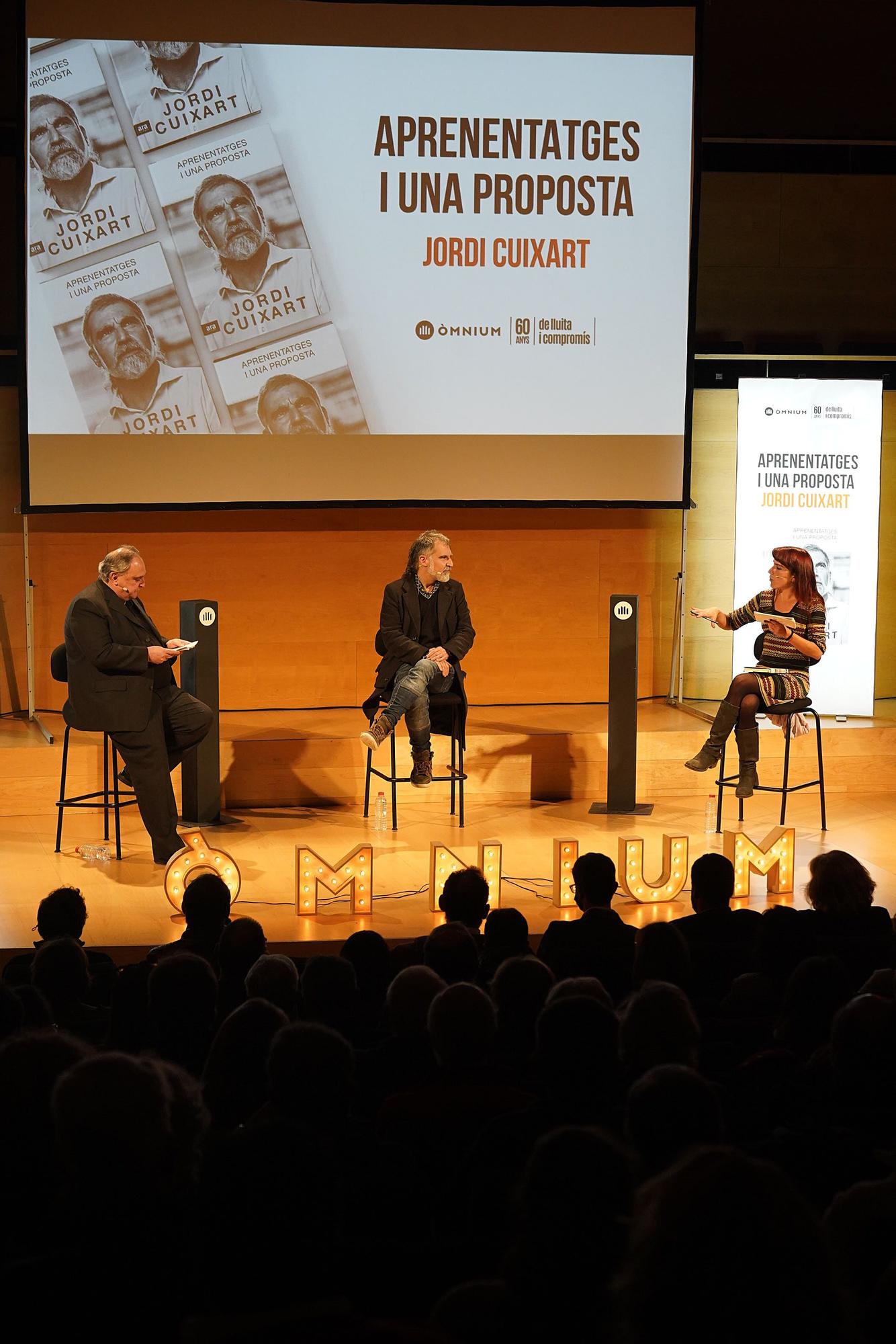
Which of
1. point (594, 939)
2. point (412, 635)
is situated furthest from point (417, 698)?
point (594, 939)

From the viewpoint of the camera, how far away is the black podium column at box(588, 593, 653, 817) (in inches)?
241

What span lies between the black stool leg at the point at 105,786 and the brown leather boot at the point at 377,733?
3.56 feet

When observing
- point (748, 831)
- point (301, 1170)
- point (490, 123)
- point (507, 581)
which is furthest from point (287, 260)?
point (301, 1170)

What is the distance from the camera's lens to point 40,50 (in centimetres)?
649

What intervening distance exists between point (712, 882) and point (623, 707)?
8.09 feet

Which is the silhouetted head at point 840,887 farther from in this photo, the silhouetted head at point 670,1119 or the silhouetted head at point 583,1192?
the silhouetted head at point 583,1192

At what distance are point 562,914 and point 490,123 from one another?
4133 millimetres

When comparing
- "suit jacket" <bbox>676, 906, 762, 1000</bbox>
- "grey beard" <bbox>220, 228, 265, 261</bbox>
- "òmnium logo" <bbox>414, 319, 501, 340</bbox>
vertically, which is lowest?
"suit jacket" <bbox>676, 906, 762, 1000</bbox>

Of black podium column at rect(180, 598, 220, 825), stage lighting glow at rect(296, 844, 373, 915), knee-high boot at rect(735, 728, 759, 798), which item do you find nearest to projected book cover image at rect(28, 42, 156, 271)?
black podium column at rect(180, 598, 220, 825)

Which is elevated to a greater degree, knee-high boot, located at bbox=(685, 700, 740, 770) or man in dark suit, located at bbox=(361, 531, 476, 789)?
man in dark suit, located at bbox=(361, 531, 476, 789)

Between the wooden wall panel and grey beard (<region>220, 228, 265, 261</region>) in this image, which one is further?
the wooden wall panel

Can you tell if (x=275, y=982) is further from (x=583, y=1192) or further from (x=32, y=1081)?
(x=583, y=1192)

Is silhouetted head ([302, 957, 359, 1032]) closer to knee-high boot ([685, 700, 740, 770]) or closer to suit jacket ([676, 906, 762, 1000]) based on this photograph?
suit jacket ([676, 906, 762, 1000])

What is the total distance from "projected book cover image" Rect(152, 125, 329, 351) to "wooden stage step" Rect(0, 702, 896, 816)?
2012 mm
